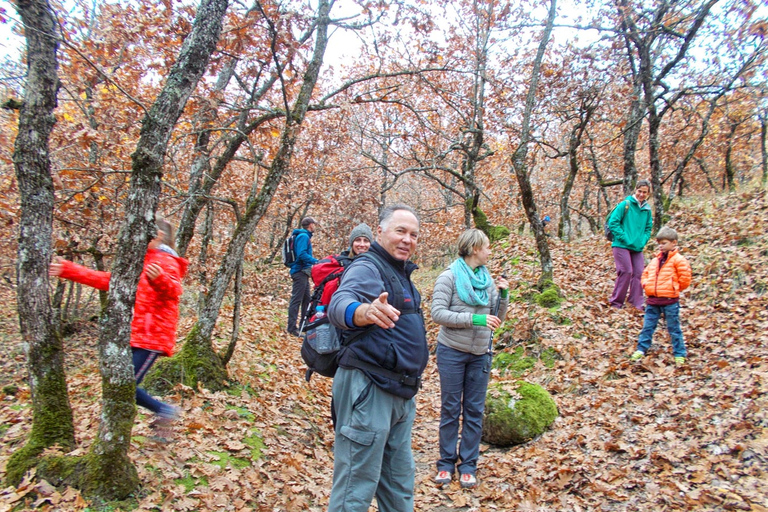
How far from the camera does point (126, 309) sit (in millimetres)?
3465

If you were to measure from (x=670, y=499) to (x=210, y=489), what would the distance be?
404 cm

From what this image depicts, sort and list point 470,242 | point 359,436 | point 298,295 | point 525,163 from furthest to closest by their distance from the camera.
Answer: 1. point 525,163
2. point 298,295
3. point 470,242
4. point 359,436

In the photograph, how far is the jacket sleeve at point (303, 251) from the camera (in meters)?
9.49

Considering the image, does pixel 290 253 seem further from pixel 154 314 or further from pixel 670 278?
pixel 670 278

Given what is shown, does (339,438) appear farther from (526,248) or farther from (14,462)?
(526,248)

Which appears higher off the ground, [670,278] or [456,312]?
[670,278]

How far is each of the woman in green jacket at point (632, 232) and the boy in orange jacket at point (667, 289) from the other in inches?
67.1

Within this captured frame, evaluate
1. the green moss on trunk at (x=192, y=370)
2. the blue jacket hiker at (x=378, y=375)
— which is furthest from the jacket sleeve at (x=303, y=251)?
the blue jacket hiker at (x=378, y=375)

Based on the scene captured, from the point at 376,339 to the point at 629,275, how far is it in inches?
282

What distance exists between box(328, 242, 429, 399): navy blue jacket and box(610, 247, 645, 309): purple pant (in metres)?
6.59

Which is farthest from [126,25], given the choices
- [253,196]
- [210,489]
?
[210,489]

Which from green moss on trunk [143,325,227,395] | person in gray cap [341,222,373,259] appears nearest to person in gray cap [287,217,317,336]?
green moss on trunk [143,325,227,395]

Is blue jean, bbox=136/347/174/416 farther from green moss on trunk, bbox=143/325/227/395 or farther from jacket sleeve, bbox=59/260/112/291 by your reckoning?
green moss on trunk, bbox=143/325/227/395

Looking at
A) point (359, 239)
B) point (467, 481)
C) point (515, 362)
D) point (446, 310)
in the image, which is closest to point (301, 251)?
point (359, 239)
